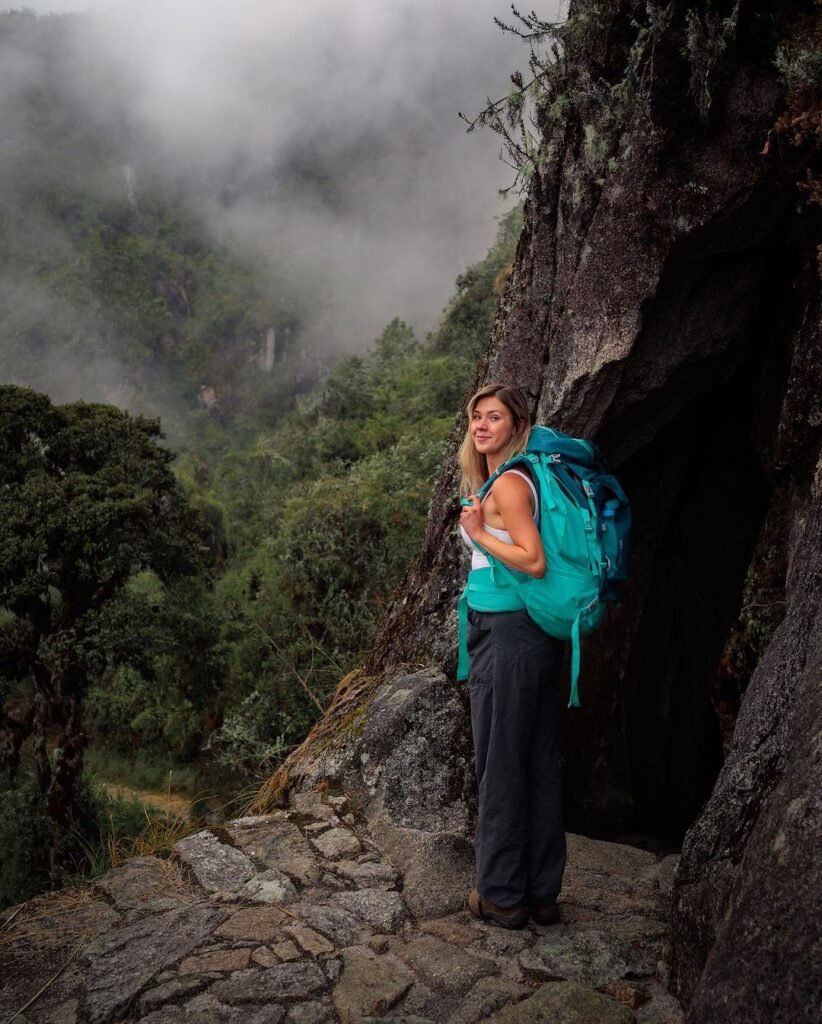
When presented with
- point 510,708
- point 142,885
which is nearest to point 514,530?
point 510,708

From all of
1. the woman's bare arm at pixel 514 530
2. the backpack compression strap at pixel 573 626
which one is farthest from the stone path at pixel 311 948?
the woman's bare arm at pixel 514 530

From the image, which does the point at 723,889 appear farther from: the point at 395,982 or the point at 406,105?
the point at 406,105

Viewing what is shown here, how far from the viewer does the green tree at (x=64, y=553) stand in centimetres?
1010

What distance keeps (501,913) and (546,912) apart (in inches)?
7.4

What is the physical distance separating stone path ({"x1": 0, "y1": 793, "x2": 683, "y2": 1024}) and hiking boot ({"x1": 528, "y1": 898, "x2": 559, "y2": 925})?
0.11ft

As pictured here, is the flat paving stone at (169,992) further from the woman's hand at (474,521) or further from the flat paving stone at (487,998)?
the woman's hand at (474,521)

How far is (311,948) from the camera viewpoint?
316 cm

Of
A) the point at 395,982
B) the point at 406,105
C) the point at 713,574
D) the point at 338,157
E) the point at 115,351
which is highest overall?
the point at 406,105

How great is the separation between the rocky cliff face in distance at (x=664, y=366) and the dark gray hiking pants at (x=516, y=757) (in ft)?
1.83

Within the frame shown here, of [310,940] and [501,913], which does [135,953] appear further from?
[501,913]

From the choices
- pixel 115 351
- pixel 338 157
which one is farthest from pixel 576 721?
pixel 338 157

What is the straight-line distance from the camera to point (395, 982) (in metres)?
2.93

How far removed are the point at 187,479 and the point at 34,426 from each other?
1320 cm

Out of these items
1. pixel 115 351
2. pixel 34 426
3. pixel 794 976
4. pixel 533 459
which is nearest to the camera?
pixel 794 976
